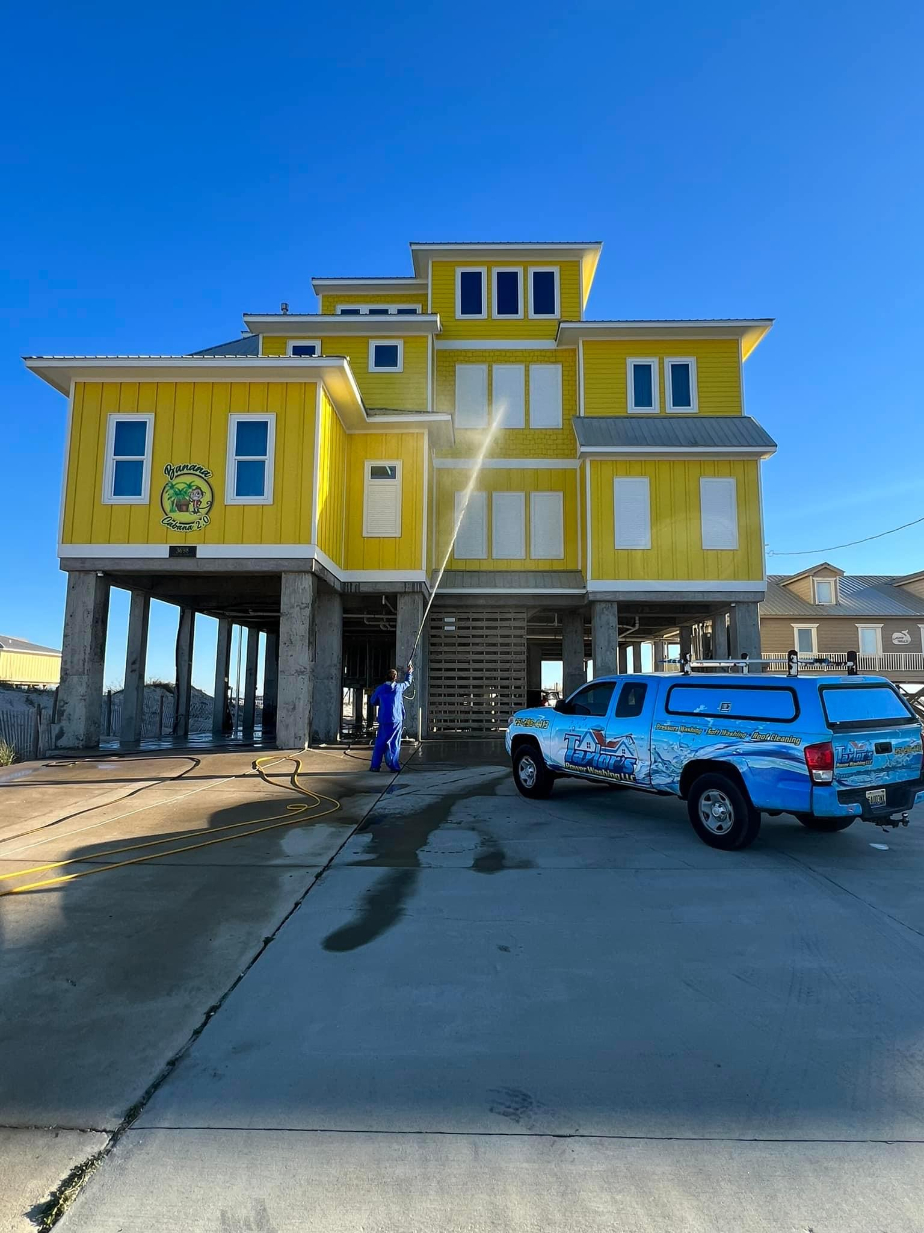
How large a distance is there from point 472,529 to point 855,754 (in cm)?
1546

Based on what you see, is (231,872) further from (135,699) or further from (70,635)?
(135,699)

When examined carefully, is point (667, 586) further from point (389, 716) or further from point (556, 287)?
point (556, 287)

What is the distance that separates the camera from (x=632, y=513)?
769 inches

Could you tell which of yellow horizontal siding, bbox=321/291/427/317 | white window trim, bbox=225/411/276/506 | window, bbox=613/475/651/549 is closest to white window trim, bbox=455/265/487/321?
yellow horizontal siding, bbox=321/291/427/317

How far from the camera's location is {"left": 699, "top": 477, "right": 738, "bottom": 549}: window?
19.4 metres

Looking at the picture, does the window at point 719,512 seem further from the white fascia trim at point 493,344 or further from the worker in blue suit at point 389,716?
the worker in blue suit at point 389,716

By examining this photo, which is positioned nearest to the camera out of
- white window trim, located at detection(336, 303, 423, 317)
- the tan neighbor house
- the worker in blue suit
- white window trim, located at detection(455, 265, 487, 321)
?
the worker in blue suit

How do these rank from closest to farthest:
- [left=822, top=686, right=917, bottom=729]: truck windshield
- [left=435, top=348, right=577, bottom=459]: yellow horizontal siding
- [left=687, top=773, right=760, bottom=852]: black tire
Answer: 1. [left=822, top=686, right=917, bottom=729]: truck windshield
2. [left=687, top=773, right=760, bottom=852]: black tire
3. [left=435, top=348, right=577, bottom=459]: yellow horizontal siding

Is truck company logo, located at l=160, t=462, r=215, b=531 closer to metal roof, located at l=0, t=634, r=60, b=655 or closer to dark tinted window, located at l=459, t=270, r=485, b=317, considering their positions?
dark tinted window, located at l=459, t=270, r=485, b=317

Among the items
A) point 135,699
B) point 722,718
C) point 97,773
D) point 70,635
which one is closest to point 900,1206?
point 722,718

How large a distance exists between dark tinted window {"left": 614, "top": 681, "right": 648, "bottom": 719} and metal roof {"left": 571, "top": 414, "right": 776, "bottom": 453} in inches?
465

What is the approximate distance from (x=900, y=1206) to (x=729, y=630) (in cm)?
1933

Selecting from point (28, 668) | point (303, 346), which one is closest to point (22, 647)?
point (28, 668)

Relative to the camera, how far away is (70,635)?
1491 cm
